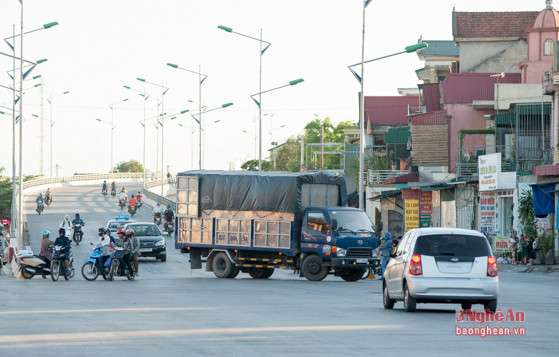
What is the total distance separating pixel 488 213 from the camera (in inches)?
1960

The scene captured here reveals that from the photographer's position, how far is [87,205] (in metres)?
85.4

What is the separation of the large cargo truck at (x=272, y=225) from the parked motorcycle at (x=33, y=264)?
164 inches

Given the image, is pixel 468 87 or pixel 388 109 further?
pixel 388 109

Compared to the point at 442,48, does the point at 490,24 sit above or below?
above

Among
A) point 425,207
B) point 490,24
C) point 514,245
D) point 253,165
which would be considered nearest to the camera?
point 514,245

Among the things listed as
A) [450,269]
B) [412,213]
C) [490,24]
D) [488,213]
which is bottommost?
[450,269]

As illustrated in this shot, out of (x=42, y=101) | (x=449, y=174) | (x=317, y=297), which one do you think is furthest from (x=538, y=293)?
(x=42, y=101)

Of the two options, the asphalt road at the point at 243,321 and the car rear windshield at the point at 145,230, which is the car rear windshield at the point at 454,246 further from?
the car rear windshield at the point at 145,230

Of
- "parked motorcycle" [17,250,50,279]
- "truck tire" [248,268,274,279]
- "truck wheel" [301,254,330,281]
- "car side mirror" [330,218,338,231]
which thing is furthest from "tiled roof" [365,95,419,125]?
"parked motorcycle" [17,250,50,279]

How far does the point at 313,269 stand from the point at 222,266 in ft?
10.1

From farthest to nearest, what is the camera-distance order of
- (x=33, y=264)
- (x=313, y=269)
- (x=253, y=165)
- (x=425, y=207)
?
(x=253, y=165)
(x=425, y=207)
(x=33, y=264)
(x=313, y=269)

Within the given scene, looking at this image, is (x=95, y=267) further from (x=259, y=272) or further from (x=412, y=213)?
(x=412, y=213)

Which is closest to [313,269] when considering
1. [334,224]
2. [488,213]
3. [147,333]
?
[334,224]

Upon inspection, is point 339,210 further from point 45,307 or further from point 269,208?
point 45,307
